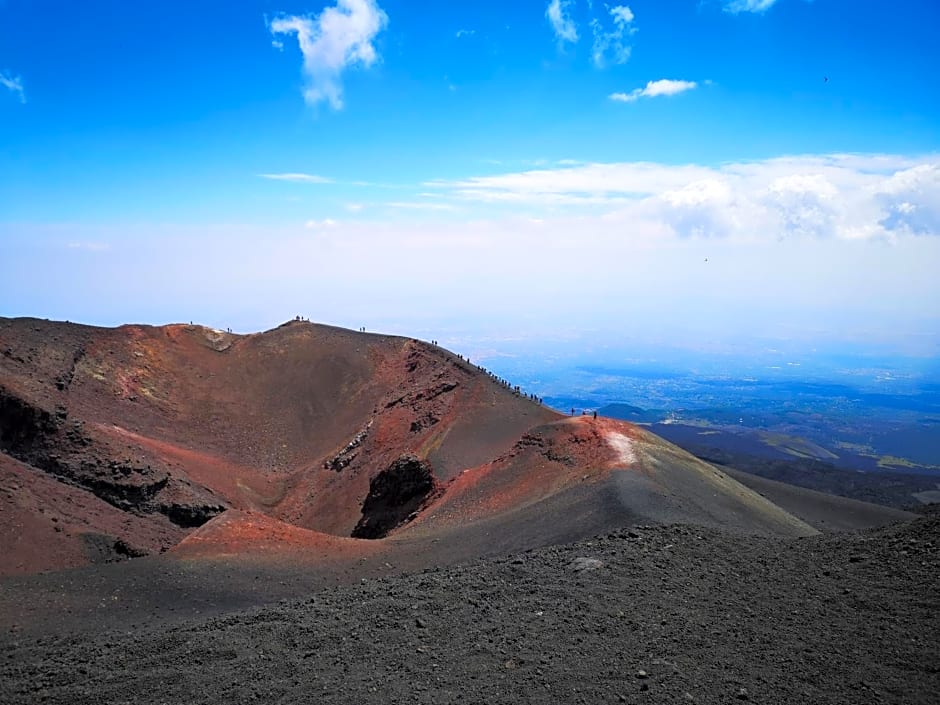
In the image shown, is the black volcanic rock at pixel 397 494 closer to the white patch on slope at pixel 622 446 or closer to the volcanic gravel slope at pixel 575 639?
the white patch on slope at pixel 622 446

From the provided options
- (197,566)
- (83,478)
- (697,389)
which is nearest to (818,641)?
(197,566)

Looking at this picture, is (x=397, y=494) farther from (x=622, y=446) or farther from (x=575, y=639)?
(x=575, y=639)

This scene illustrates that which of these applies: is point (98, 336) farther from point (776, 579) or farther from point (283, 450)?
point (776, 579)


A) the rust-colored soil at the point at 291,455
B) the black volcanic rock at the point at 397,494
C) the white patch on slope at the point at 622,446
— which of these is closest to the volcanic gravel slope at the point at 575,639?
the rust-colored soil at the point at 291,455

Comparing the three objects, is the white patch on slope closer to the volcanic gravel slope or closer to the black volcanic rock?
the volcanic gravel slope

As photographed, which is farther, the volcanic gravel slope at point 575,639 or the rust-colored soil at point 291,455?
the rust-colored soil at point 291,455

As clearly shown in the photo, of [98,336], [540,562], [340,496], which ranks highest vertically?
[98,336]
